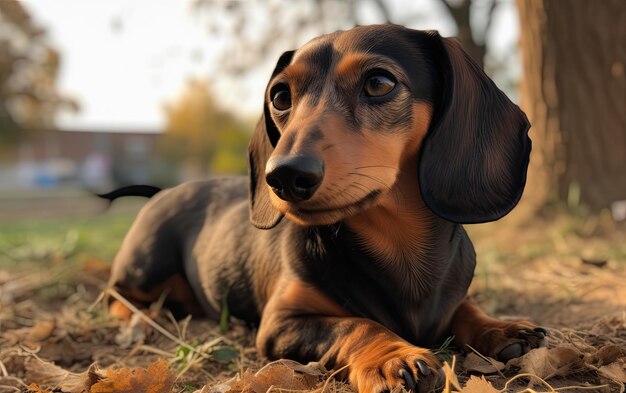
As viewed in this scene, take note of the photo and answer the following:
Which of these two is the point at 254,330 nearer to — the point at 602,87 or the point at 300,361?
the point at 300,361

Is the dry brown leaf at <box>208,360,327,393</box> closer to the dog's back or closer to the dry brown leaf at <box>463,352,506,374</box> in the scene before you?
the dry brown leaf at <box>463,352,506,374</box>

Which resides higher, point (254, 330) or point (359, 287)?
point (359, 287)

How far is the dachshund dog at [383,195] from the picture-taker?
Answer: 6.33ft

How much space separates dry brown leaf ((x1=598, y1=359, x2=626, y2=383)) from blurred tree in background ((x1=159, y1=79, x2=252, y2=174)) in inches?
1702

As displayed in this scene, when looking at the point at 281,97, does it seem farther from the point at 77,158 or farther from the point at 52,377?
the point at 77,158

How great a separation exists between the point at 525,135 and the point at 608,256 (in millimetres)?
2712

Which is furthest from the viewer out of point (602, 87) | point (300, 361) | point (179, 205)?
point (602, 87)

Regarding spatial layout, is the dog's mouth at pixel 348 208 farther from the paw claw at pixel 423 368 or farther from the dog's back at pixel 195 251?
the dog's back at pixel 195 251

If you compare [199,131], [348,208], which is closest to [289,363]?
[348,208]

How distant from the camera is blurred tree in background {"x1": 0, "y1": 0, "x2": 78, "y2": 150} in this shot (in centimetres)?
3409

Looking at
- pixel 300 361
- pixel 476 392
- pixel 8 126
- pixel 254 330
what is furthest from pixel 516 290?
pixel 8 126

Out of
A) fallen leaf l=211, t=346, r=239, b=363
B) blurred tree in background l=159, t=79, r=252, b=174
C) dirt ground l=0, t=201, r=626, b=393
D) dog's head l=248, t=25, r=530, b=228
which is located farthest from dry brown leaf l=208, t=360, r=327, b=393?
blurred tree in background l=159, t=79, r=252, b=174

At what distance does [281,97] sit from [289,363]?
106cm

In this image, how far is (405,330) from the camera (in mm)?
2361
